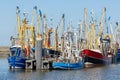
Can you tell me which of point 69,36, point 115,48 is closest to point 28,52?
point 69,36

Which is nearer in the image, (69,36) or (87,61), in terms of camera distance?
(69,36)

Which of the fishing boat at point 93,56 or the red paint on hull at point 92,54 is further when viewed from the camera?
the fishing boat at point 93,56

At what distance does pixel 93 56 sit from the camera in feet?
388

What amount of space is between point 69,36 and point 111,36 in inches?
2400

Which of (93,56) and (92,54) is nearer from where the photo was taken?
(92,54)

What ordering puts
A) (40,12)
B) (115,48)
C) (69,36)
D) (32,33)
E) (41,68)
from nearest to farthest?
(41,68) < (69,36) < (32,33) < (40,12) < (115,48)

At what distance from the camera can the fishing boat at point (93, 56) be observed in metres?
117

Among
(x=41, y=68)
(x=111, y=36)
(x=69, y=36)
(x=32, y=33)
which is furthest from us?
(x=111, y=36)

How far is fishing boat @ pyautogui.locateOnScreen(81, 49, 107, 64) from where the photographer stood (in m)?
117

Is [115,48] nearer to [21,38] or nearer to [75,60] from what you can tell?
[21,38]

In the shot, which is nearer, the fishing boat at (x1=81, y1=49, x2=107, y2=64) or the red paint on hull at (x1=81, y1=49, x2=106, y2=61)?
the red paint on hull at (x1=81, y1=49, x2=106, y2=61)

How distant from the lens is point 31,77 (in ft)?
265

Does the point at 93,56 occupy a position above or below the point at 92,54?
below

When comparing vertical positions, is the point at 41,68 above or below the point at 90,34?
below
